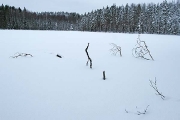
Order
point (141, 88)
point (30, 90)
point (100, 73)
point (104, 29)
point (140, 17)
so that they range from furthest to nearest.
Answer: point (104, 29), point (140, 17), point (100, 73), point (141, 88), point (30, 90)

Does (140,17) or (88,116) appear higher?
(140,17)

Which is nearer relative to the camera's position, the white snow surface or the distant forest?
the white snow surface

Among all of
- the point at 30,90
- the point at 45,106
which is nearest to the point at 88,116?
the point at 45,106

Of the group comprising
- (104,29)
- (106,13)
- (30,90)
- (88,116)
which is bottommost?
(88,116)

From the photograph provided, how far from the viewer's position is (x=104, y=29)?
5762cm

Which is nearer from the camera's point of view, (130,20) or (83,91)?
(83,91)

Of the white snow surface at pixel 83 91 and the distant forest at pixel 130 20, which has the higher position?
the distant forest at pixel 130 20

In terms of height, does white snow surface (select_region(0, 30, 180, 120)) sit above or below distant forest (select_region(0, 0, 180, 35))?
below

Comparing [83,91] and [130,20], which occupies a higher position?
[130,20]

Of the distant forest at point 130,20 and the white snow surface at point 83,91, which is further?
the distant forest at point 130,20

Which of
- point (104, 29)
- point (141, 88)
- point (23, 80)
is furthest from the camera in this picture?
point (104, 29)

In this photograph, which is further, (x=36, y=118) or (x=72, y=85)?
(x=72, y=85)

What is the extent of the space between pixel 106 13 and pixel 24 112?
58123 millimetres

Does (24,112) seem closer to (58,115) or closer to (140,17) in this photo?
(58,115)
